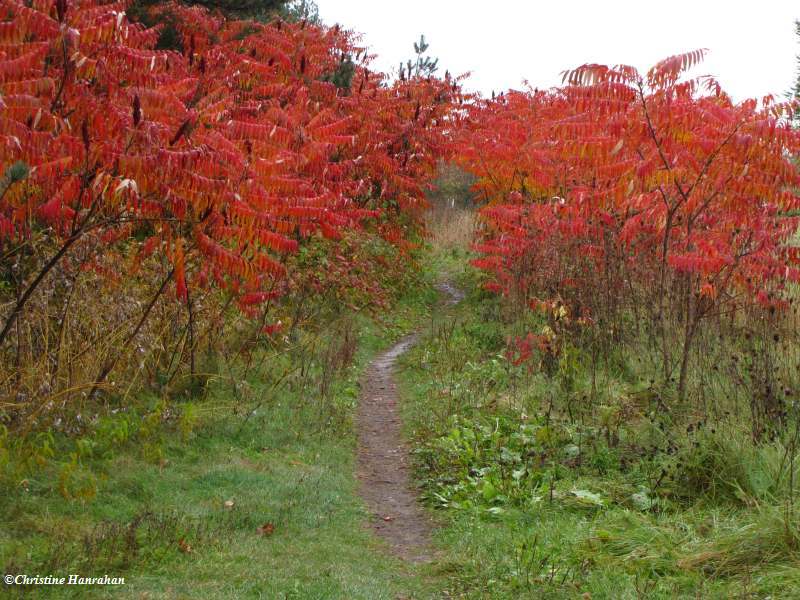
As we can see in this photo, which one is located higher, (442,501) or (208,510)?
(208,510)

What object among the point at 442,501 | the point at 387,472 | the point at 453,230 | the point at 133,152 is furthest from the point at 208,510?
the point at 453,230

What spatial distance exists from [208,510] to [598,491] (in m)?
3.24

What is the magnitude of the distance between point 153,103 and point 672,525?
210 inches

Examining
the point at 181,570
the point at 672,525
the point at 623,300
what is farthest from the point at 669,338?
the point at 181,570

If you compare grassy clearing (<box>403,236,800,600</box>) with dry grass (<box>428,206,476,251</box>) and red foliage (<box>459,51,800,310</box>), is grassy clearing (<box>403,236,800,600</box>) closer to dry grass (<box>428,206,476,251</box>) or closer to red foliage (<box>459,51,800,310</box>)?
red foliage (<box>459,51,800,310</box>)

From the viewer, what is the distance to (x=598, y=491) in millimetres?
6684

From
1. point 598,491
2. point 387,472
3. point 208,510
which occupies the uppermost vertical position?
point 598,491

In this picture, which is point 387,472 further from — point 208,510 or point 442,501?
point 208,510

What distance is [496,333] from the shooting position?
13.0 m

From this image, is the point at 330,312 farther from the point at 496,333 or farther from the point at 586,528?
the point at 586,528

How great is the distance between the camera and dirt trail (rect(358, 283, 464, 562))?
6520mm

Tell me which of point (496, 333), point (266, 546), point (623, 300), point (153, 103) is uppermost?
point (153, 103)

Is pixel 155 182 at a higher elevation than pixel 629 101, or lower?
lower

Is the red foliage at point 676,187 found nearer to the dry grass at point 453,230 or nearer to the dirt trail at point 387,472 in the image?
the dirt trail at point 387,472
